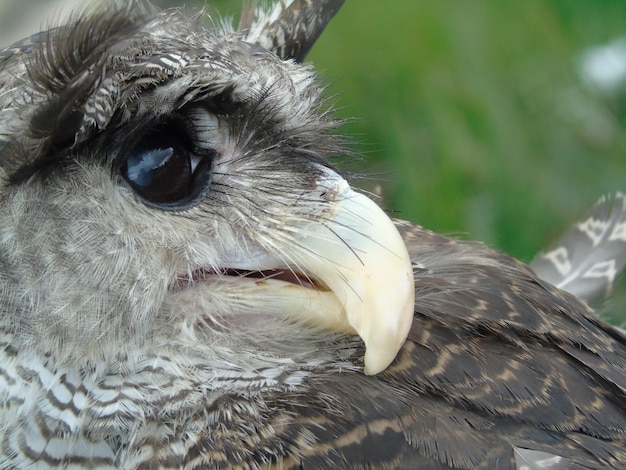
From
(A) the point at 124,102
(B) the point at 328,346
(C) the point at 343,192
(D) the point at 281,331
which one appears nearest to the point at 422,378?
(B) the point at 328,346

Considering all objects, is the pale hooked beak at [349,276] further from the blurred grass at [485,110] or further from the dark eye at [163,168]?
the blurred grass at [485,110]

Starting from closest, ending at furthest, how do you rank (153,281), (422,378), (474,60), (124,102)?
(124,102)
(153,281)
(422,378)
(474,60)

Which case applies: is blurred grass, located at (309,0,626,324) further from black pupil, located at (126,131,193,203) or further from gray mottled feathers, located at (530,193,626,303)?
black pupil, located at (126,131,193,203)

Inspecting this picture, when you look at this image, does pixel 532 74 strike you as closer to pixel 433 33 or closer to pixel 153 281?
pixel 433 33

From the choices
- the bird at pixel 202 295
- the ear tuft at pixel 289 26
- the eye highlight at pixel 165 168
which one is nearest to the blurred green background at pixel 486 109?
the ear tuft at pixel 289 26

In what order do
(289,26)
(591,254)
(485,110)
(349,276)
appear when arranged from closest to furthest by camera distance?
(349,276) < (289,26) < (591,254) < (485,110)

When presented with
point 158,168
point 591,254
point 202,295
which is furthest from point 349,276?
point 591,254

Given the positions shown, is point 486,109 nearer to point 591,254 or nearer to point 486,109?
point 486,109
